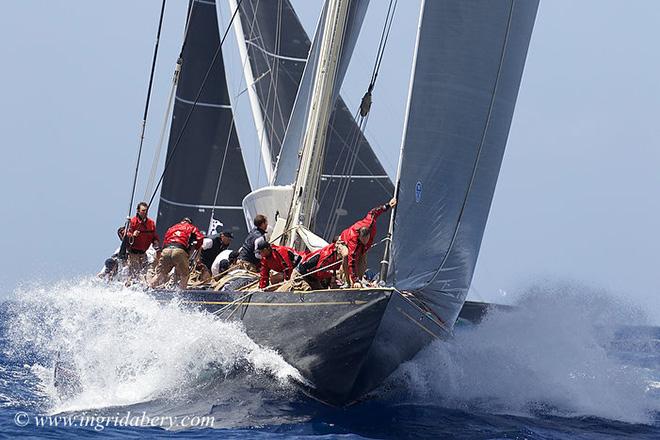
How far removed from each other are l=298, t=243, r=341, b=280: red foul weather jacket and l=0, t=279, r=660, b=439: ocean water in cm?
99

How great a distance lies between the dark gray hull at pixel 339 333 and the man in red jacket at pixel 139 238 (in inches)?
139

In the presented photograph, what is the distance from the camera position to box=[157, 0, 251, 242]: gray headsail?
25.2m

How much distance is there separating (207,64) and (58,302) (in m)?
10.7

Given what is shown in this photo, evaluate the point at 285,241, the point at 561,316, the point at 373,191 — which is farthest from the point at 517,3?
the point at 373,191

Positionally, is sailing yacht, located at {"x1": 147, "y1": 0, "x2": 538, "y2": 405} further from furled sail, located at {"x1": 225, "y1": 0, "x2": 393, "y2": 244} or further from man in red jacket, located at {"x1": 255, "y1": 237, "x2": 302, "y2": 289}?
furled sail, located at {"x1": 225, "y1": 0, "x2": 393, "y2": 244}

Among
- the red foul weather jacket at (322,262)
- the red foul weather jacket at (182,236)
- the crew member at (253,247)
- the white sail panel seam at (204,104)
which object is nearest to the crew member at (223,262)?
the red foul weather jacket at (182,236)

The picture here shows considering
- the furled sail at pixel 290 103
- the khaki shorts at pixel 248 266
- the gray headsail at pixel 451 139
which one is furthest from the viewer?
the furled sail at pixel 290 103

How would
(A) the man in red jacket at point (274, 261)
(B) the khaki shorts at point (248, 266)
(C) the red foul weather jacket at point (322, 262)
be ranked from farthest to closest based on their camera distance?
(B) the khaki shorts at point (248, 266) < (A) the man in red jacket at point (274, 261) < (C) the red foul weather jacket at point (322, 262)

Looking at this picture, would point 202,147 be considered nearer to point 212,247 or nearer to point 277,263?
point 212,247

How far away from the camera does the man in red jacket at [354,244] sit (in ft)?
40.7

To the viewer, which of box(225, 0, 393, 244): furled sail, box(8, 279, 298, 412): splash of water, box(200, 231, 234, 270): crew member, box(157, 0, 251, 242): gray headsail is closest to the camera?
box(8, 279, 298, 412): splash of water

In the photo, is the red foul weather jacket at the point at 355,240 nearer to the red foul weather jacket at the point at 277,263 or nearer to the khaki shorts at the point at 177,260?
the red foul weather jacket at the point at 277,263

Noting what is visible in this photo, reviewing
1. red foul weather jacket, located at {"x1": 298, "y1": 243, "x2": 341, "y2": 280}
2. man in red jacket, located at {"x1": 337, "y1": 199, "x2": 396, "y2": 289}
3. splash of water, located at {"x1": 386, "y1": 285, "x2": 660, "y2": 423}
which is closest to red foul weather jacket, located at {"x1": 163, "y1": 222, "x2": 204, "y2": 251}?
red foul weather jacket, located at {"x1": 298, "y1": 243, "x2": 341, "y2": 280}

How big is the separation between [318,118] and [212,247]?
10.7ft
